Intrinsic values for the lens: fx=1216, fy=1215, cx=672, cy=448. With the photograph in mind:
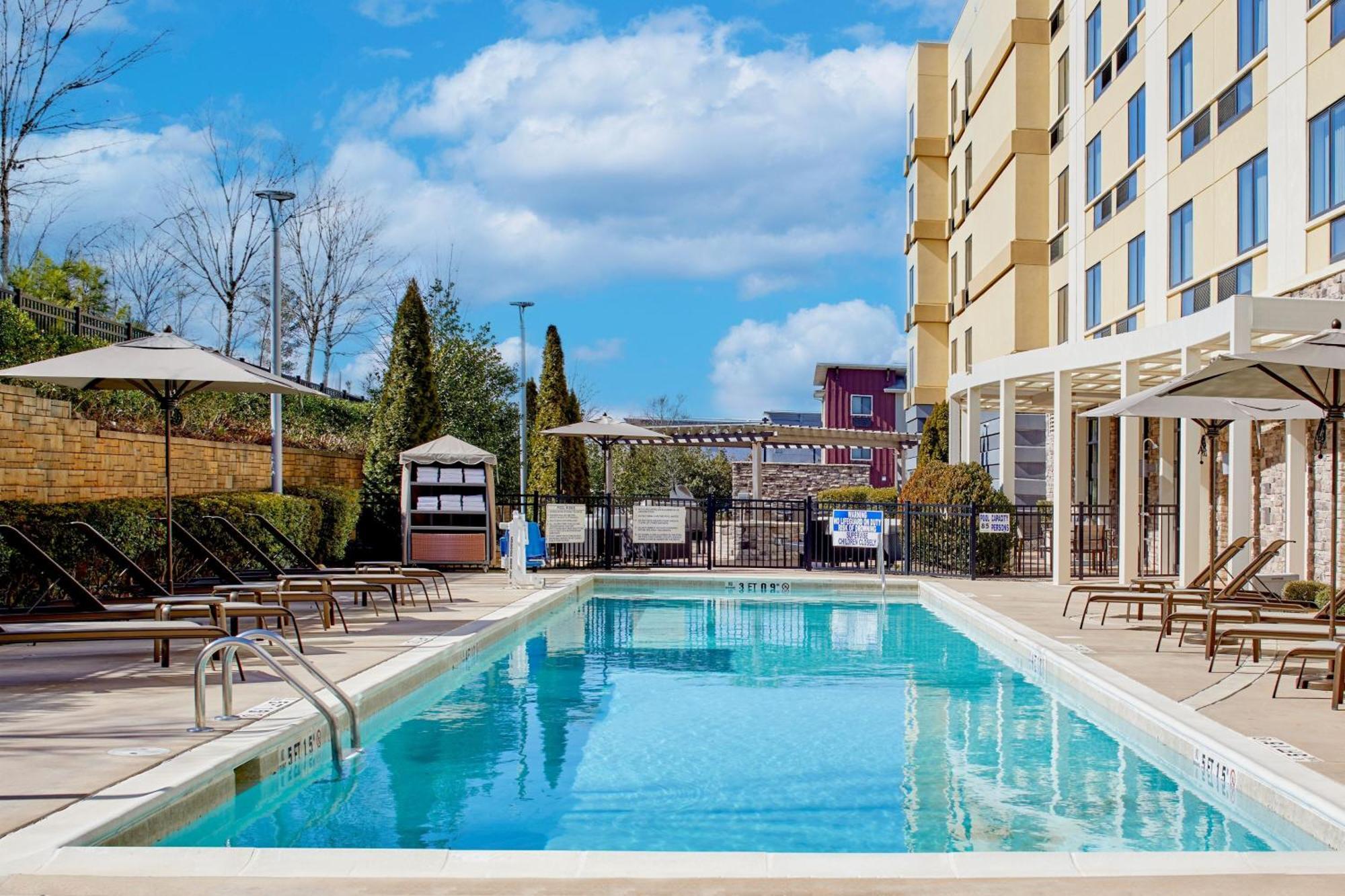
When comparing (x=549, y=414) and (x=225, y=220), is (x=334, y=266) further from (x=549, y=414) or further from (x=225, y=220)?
(x=549, y=414)

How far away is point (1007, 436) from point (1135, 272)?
12.9ft

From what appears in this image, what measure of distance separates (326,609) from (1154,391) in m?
8.08

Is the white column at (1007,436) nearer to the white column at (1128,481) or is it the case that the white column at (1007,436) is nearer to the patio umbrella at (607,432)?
the white column at (1128,481)

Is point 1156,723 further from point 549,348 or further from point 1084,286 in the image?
point 549,348

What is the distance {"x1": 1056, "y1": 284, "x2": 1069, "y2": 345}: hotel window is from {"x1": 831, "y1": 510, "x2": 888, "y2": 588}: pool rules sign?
942cm

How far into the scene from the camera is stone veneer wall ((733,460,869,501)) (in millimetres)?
53844

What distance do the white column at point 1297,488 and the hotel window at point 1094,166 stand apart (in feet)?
32.5

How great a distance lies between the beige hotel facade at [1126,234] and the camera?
1470 cm

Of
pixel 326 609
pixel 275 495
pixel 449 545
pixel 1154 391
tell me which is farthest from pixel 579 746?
pixel 449 545

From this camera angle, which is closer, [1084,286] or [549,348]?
[1084,286]

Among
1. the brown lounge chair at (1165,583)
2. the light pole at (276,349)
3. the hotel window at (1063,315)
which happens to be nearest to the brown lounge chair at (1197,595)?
the brown lounge chair at (1165,583)

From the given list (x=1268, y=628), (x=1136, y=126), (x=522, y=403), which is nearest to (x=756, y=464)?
(x=522, y=403)

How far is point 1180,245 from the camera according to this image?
773 inches

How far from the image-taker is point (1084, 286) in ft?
81.9
